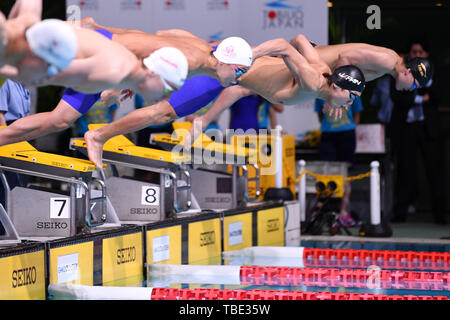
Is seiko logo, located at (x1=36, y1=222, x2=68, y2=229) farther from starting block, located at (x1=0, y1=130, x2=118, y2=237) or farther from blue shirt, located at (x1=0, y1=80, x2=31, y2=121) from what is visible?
blue shirt, located at (x1=0, y1=80, x2=31, y2=121)

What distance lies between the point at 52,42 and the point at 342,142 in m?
6.42

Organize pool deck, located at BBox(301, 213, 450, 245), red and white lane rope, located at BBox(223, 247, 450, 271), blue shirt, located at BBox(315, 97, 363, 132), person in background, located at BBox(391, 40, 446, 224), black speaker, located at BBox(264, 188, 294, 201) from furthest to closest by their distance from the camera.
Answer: person in background, located at BBox(391, 40, 446, 224) < blue shirt, located at BBox(315, 97, 363, 132) < black speaker, located at BBox(264, 188, 294, 201) < pool deck, located at BBox(301, 213, 450, 245) < red and white lane rope, located at BBox(223, 247, 450, 271)

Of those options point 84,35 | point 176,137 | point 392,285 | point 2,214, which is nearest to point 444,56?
point 176,137

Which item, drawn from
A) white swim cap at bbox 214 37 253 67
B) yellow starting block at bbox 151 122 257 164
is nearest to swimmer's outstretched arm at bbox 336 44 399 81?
white swim cap at bbox 214 37 253 67

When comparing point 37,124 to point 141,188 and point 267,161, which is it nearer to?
point 141,188

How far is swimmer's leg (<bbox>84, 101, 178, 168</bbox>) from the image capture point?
627cm

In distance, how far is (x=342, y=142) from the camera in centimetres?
956

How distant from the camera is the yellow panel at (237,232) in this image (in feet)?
25.8

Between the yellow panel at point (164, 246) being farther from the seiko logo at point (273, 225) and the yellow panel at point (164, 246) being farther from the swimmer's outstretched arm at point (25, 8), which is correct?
the swimmer's outstretched arm at point (25, 8)

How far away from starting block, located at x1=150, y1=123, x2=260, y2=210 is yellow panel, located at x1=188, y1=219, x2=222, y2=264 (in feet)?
1.94

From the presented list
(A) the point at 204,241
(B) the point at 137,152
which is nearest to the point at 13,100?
(B) the point at 137,152

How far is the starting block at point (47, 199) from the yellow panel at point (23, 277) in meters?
0.47

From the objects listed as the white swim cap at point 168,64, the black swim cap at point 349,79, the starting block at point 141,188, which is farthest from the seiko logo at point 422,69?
the white swim cap at point 168,64

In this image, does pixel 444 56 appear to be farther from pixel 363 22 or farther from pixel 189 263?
pixel 189 263
